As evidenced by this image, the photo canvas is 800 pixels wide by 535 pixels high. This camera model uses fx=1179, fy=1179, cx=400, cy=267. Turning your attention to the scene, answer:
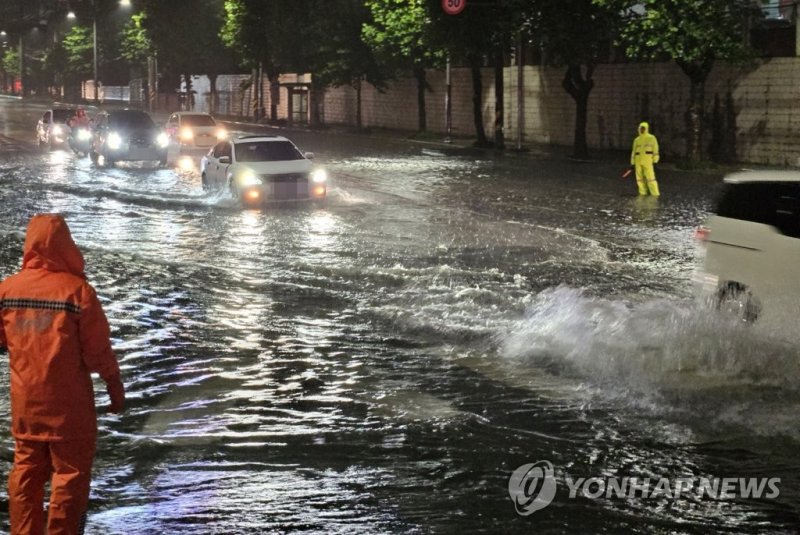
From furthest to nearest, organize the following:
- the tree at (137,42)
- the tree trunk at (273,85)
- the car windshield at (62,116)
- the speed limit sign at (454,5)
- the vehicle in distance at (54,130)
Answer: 1. the tree at (137,42)
2. the tree trunk at (273,85)
3. the car windshield at (62,116)
4. the vehicle in distance at (54,130)
5. the speed limit sign at (454,5)

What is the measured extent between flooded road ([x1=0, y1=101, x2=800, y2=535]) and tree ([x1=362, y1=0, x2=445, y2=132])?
26163mm

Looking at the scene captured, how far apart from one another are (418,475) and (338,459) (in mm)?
634

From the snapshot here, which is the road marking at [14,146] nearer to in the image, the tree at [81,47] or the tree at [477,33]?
the tree at [477,33]

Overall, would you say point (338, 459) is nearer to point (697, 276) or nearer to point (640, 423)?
point (640, 423)

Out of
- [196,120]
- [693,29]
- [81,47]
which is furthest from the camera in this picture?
[81,47]

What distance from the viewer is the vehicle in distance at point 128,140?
3572cm

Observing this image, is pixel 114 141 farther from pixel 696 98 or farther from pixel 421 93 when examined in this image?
pixel 421 93

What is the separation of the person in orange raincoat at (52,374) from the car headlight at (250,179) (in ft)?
59.1

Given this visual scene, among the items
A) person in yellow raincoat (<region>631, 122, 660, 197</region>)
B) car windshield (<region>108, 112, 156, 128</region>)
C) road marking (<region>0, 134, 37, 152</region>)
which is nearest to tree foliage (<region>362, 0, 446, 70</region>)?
car windshield (<region>108, 112, 156, 128</region>)

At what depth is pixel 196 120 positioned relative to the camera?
43.7 m

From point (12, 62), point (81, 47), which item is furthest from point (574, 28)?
point (12, 62)

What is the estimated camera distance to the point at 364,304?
13367mm

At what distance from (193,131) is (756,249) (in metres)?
34.6

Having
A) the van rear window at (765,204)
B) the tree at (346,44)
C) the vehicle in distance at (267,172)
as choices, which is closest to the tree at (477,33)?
the tree at (346,44)
